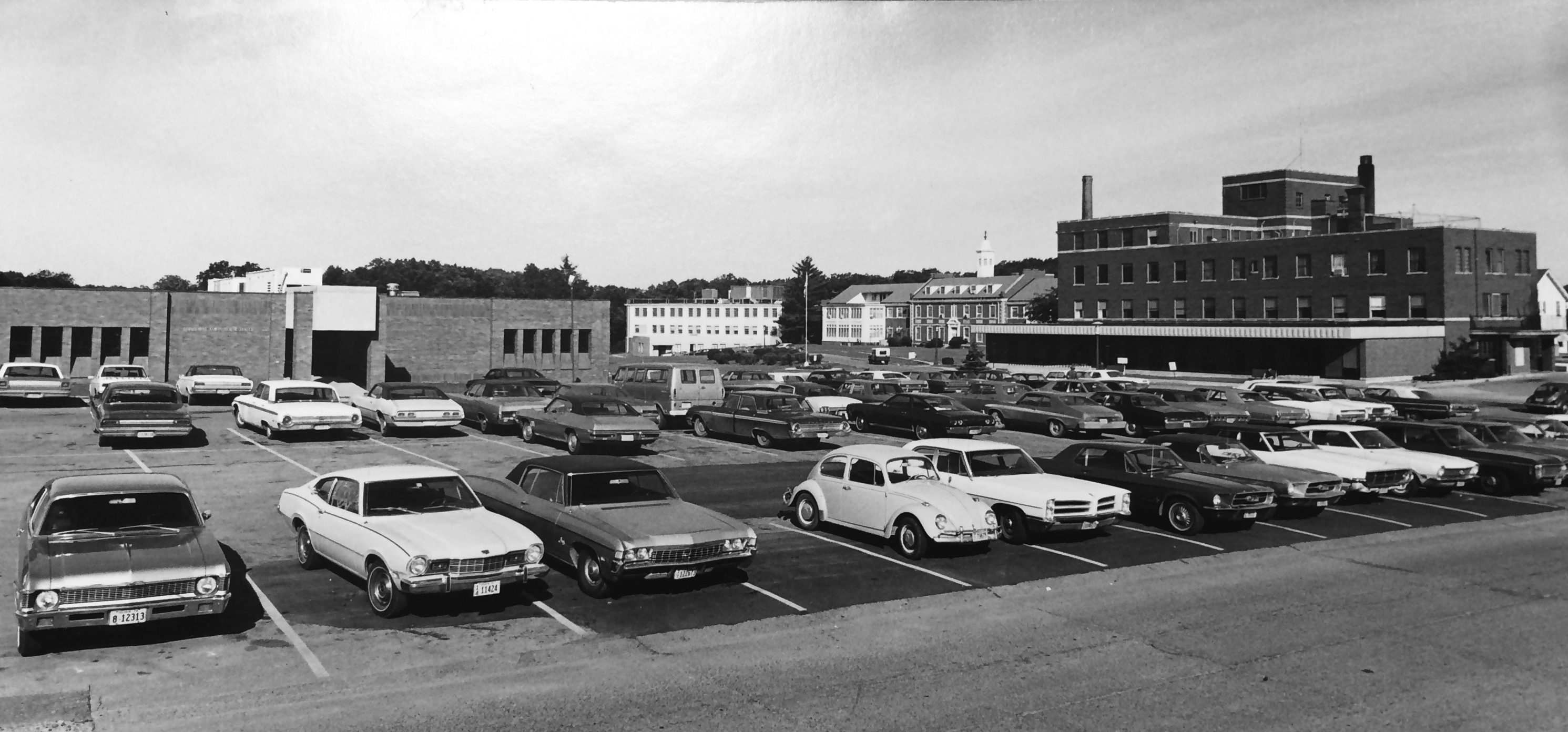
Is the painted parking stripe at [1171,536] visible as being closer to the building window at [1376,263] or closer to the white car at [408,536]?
the white car at [408,536]

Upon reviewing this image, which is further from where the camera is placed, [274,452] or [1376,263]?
[1376,263]

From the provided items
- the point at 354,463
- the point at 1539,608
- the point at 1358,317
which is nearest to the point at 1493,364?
the point at 1358,317

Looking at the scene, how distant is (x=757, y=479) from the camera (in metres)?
21.1

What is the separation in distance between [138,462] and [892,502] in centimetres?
1644

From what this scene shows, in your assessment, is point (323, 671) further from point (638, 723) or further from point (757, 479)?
point (757, 479)

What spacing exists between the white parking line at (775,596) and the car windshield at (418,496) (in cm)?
343

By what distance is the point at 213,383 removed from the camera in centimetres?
3497

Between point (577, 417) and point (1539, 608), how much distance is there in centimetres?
1865

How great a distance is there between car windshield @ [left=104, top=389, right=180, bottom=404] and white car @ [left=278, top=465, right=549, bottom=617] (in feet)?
43.5

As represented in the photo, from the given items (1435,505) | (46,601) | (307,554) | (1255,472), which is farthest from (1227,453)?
(46,601)

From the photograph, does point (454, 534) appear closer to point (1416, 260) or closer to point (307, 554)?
point (307, 554)

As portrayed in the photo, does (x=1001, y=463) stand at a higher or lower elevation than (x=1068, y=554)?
higher

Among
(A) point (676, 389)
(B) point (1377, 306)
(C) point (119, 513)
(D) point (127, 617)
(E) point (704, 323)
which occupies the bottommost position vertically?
(D) point (127, 617)

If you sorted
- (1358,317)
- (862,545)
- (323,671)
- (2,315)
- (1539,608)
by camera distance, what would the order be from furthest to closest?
(1358,317) → (2,315) → (862,545) → (1539,608) → (323,671)
